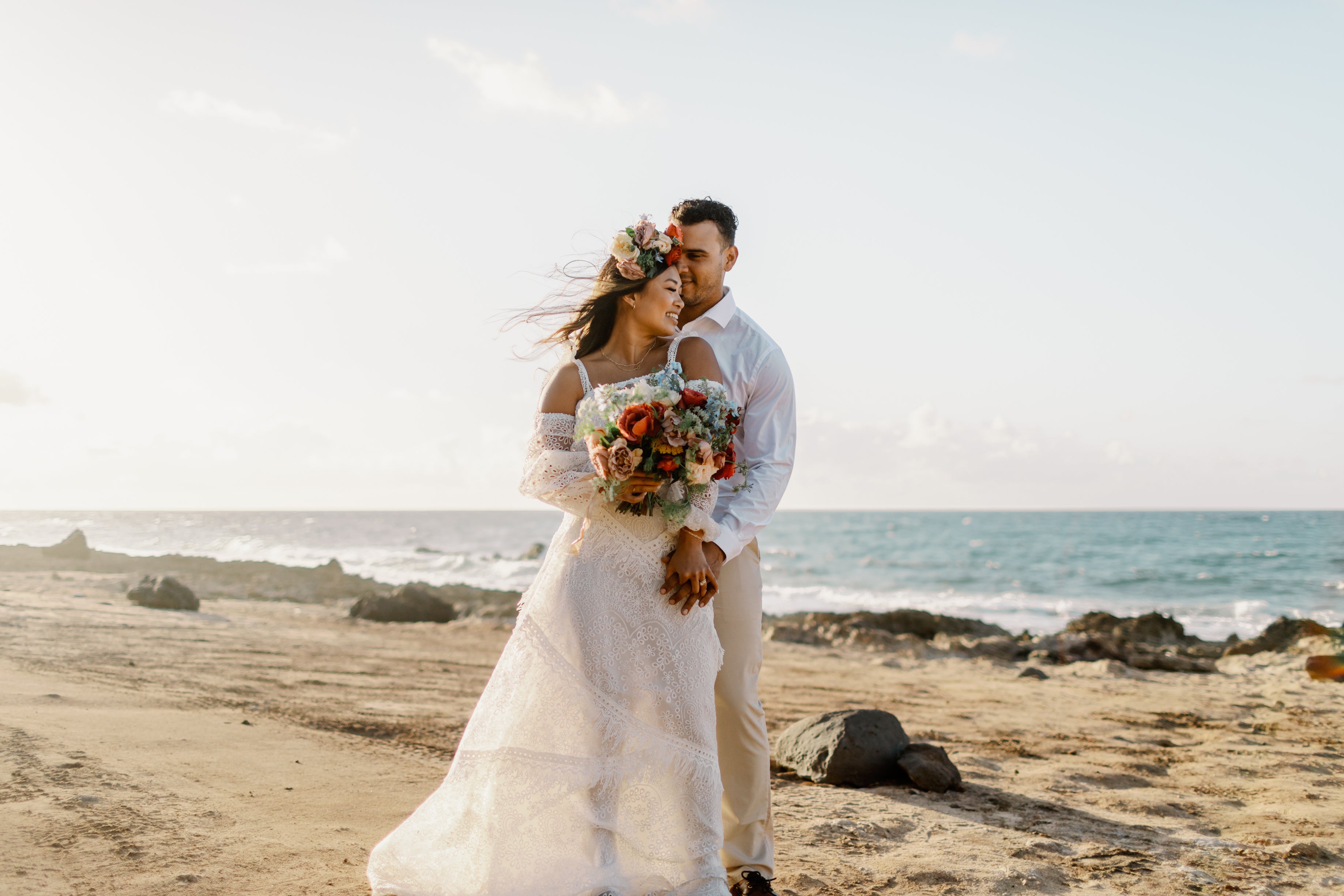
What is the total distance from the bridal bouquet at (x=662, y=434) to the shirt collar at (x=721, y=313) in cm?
63

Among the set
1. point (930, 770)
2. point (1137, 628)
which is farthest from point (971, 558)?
point (930, 770)

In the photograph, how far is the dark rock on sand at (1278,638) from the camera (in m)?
12.8

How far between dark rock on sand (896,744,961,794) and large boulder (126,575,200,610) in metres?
11.3

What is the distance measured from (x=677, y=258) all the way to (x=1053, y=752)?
202 inches

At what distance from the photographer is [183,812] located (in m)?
3.98

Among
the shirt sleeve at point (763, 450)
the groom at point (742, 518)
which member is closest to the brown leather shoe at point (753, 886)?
the groom at point (742, 518)

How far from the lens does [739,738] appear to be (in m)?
3.38

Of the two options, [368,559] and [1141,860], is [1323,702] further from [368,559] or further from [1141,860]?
Answer: [368,559]

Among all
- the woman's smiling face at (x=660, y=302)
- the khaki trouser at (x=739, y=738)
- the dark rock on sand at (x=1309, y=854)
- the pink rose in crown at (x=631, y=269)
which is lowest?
the dark rock on sand at (x=1309, y=854)

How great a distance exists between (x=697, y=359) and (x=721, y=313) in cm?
40

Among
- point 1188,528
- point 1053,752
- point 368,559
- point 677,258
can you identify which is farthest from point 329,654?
point 1188,528

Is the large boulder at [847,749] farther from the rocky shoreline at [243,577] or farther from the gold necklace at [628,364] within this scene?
the rocky shoreline at [243,577]

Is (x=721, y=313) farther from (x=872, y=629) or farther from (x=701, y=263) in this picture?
(x=872, y=629)

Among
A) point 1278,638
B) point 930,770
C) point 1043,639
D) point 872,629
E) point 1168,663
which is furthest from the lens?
point 872,629
